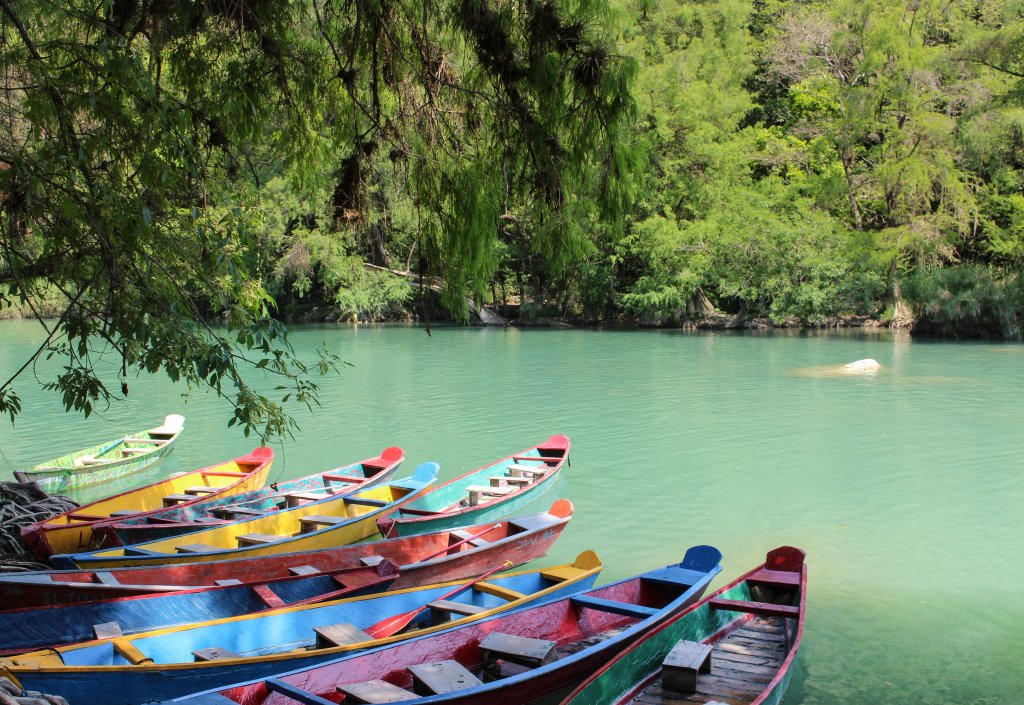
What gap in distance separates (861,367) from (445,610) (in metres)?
17.2

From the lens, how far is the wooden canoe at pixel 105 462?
10375 mm

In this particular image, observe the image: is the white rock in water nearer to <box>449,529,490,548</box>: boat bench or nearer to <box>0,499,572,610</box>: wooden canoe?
<box>0,499,572,610</box>: wooden canoe

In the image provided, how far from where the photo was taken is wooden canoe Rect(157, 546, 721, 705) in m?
3.97

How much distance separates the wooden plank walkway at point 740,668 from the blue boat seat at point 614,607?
0.44 metres

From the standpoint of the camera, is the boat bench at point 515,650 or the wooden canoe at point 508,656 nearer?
the wooden canoe at point 508,656

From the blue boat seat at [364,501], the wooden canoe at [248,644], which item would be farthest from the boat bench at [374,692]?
the blue boat seat at [364,501]

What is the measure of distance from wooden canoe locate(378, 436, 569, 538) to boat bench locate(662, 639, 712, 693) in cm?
335

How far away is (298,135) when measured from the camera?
5039mm

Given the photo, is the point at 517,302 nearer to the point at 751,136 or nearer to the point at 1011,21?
the point at 751,136

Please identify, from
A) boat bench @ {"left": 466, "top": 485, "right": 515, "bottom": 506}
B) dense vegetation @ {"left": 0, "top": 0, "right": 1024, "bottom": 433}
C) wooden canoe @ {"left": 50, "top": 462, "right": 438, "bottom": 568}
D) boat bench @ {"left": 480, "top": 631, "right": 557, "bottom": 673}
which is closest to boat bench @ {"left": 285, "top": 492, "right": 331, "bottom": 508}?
wooden canoe @ {"left": 50, "top": 462, "right": 438, "bottom": 568}

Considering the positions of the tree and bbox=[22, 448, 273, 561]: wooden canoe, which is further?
bbox=[22, 448, 273, 561]: wooden canoe

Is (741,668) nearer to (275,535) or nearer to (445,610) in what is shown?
(445,610)

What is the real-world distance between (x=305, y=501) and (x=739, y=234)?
26.5 metres

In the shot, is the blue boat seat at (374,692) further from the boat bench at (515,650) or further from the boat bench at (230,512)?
the boat bench at (230,512)
